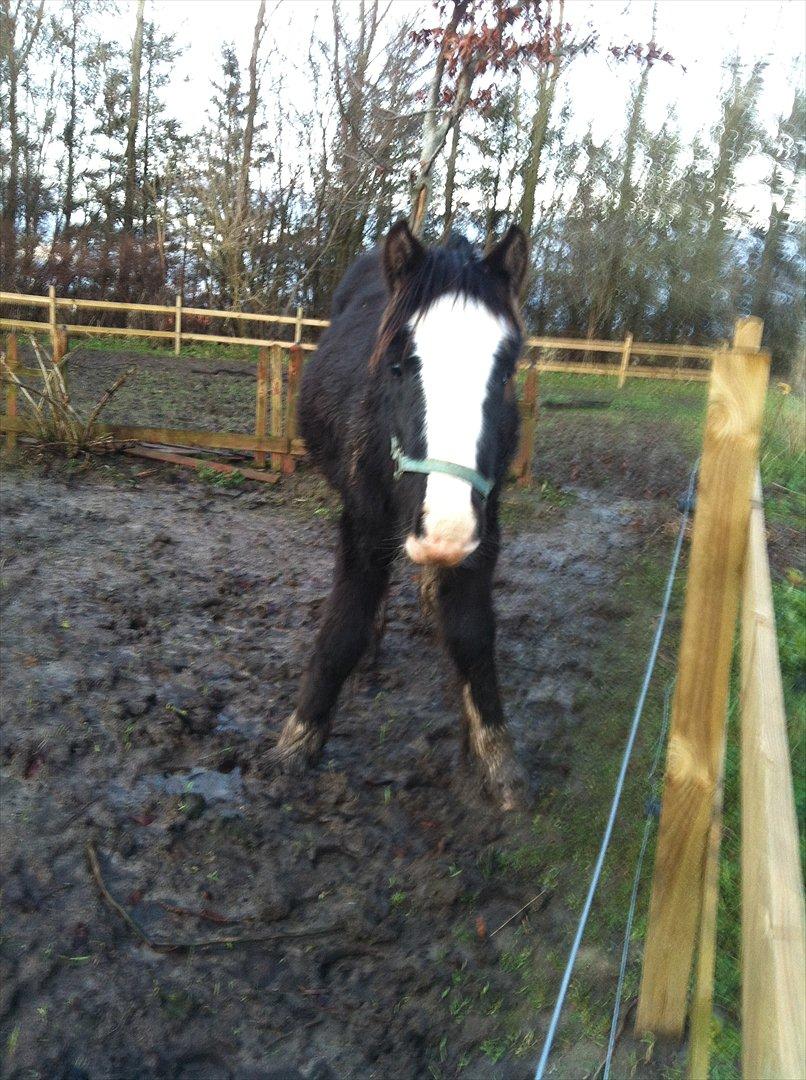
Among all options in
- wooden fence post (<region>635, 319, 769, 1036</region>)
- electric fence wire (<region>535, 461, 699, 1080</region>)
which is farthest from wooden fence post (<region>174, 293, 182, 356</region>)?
wooden fence post (<region>635, 319, 769, 1036</region>)

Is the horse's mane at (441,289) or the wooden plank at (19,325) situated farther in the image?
the wooden plank at (19,325)

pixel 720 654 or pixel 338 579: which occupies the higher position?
pixel 720 654

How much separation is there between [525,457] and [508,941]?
5242mm

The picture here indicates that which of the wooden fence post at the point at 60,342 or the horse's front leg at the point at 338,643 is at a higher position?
the wooden fence post at the point at 60,342

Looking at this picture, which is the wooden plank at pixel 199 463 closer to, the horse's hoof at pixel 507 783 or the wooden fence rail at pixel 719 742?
the horse's hoof at pixel 507 783

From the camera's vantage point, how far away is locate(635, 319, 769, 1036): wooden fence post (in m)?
1.60

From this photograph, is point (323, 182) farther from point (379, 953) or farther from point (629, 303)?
point (379, 953)

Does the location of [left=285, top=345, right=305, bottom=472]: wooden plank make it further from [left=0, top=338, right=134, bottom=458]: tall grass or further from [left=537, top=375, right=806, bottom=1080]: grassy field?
[left=537, top=375, right=806, bottom=1080]: grassy field

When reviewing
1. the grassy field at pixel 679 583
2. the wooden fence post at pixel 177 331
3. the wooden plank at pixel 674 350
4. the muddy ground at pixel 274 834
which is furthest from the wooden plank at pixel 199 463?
the wooden fence post at pixel 177 331

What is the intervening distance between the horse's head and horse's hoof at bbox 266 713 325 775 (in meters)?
1.10

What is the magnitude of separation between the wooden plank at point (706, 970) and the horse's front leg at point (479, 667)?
109 cm

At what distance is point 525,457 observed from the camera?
290 inches

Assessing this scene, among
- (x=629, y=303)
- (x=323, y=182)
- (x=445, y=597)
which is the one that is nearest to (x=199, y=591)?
(x=445, y=597)

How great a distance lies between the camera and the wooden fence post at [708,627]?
5.26ft
